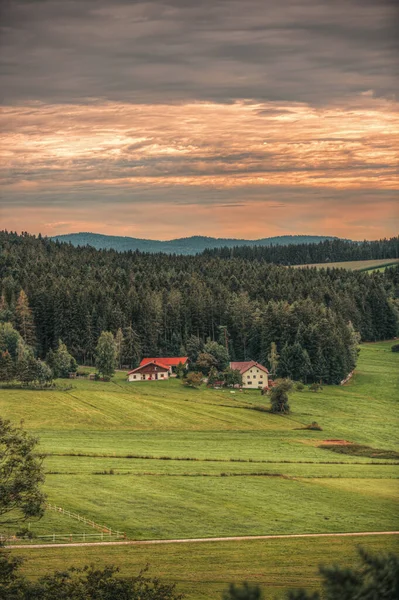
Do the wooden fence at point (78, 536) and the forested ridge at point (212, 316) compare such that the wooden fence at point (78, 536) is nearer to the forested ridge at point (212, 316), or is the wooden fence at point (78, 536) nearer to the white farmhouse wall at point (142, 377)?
the white farmhouse wall at point (142, 377)

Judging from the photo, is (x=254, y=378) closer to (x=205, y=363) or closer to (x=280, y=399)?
(x=205, y=363)

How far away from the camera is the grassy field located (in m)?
41.2

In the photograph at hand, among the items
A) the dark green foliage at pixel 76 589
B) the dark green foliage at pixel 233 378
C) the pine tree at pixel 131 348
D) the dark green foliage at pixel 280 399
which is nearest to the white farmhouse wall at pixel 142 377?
the dark green foliage at pixel 233 378

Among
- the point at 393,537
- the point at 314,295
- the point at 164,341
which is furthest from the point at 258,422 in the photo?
the point at 314,295

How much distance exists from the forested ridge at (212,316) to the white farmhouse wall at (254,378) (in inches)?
245

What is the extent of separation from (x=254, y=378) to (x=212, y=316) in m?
28.6

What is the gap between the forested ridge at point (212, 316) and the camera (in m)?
125

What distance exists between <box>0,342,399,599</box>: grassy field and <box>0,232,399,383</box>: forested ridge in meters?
19.1

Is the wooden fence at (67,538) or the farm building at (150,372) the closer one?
the wooden fence at (67,538)

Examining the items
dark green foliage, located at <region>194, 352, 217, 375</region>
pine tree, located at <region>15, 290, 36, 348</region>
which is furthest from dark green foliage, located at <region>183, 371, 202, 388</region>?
pine tree, located at <region>15, 290, 36, 348</region>

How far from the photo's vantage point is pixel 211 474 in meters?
59.9

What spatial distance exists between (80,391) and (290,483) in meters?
48.9

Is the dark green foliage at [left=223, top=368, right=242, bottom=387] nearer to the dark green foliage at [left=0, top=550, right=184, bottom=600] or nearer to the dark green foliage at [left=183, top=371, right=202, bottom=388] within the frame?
the dark green foliage at [left=183, top=371, right=202, bottom=388]

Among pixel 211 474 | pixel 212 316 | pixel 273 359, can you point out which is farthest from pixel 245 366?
pixel 211 474
